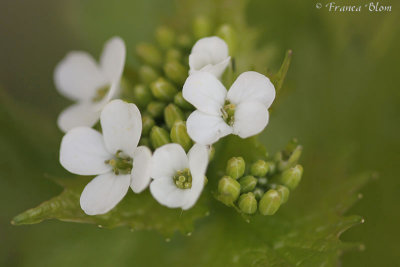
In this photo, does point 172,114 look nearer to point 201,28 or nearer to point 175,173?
point 175,173

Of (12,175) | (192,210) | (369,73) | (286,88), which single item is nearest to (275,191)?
(192,210)

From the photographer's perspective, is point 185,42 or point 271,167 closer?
point 271,167

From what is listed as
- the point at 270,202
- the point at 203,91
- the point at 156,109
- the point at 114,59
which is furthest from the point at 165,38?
the point at 270,202

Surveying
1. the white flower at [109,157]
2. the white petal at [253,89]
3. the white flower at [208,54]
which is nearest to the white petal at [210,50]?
the white flower at [208,54]

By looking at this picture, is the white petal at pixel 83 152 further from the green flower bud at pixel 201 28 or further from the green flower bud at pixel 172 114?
the green flower bud at pixel 201 28

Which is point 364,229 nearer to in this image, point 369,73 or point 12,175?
point 369,73

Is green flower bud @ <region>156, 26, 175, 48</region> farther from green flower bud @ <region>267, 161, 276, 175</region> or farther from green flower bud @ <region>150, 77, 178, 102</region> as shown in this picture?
green flower bud @ <region>267, 161, 276, 175</region>

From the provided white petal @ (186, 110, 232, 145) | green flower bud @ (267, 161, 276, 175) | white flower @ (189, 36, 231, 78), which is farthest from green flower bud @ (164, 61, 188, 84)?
green flower bud @ (267, 161, 276, 175)
